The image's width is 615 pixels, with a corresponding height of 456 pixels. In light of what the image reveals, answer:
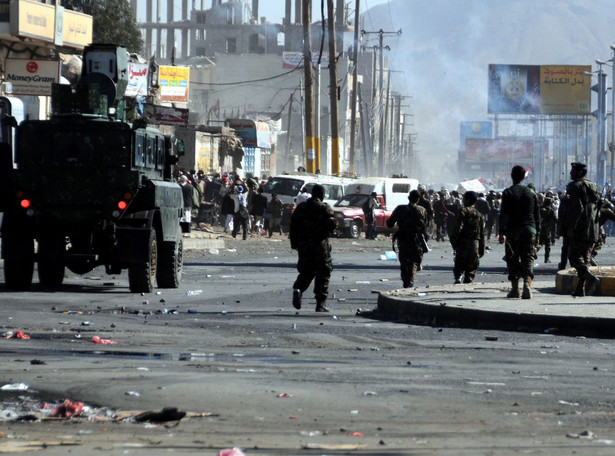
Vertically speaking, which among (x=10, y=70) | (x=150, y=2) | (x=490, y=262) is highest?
(x=150, y=2)

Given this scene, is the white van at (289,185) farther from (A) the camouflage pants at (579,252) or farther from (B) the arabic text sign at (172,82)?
(A) the camouflage pants at (579,252)

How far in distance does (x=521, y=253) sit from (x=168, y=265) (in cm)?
537

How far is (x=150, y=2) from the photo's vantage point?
121m

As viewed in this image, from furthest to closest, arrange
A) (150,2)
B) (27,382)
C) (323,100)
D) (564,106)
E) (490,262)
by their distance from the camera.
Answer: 1. (150,2)
2. (323,100)
3. (564,106)
4. (490,262)
5. (27,382)

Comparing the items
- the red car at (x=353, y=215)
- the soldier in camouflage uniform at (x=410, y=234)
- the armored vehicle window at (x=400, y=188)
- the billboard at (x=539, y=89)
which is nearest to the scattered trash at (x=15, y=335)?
the soldier in camouflage uniform at (x=410, y=234)

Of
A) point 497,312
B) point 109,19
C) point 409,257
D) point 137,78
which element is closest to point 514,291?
point 497,312

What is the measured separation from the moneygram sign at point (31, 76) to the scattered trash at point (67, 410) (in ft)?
82.1

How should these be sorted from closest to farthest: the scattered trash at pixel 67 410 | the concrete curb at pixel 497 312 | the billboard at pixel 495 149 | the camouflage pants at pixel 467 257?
the scattered trash at pixel 67 410
the concrete curb at pixel 497 312
the camouflage pants at pixel 467 257
the billboard at pixel 495 149

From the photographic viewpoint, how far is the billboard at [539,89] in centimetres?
9794

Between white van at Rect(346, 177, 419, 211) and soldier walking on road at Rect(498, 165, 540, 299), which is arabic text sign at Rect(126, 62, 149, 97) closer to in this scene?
white van at Rect(346, 177, 419, 211)

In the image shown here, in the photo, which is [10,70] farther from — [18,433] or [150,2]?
[150,2]

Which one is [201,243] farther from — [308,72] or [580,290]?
[580,290]

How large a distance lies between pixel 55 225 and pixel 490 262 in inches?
570

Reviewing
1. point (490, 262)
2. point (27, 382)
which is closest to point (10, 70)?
point (490, 262)
